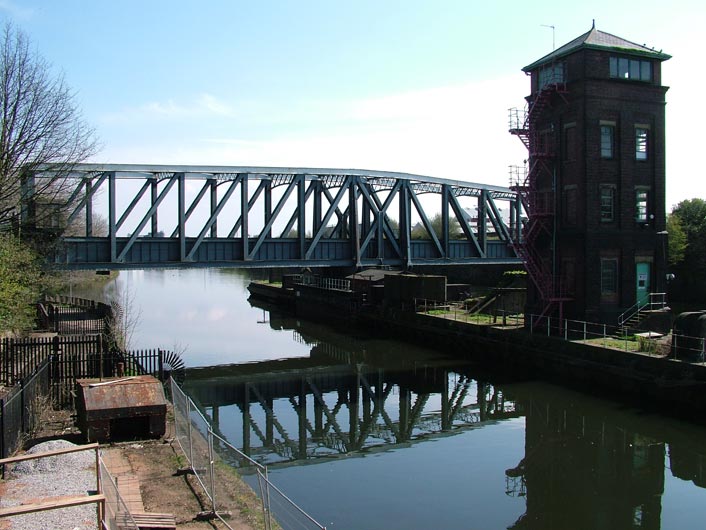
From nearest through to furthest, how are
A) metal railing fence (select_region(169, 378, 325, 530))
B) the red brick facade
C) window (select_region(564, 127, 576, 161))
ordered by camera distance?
metal railing fence (select_region(169, 378, 325, 530))
the red brick facade
window (select_region(564, 127, 576, 161))

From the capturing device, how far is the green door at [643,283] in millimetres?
32656

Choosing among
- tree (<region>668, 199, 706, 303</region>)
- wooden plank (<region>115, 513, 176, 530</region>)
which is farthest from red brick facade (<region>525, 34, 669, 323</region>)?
wooden plank (<region>115, 513, 176, 530</region>)

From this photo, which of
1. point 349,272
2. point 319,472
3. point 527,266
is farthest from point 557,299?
point 349,272

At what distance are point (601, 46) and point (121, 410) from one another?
27363 millimetres

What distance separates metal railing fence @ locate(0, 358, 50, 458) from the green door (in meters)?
26.4

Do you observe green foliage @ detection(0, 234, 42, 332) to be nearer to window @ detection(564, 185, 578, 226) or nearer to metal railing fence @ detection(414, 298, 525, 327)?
metal railing fence @ detection(414, 298, 525, 327)

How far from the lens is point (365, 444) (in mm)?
21438

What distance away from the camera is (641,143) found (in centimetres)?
3284

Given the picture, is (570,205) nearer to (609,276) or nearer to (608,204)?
(608,204)

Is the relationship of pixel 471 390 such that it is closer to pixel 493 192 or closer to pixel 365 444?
pixel 365 444

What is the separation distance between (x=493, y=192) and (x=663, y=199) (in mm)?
26227

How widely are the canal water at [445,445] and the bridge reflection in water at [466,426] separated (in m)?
0.06

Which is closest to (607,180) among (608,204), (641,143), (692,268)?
(608,204)

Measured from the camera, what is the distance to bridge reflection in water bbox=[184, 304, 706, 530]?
16527 mm
